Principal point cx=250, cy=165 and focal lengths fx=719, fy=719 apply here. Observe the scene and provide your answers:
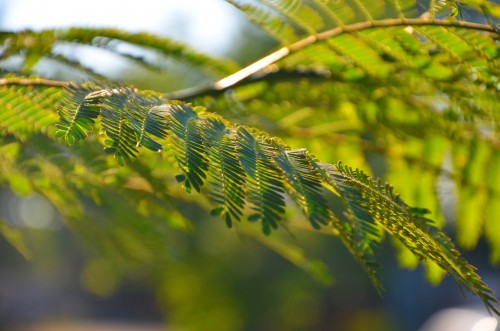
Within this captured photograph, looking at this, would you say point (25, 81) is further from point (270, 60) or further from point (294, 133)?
point (294, 133)

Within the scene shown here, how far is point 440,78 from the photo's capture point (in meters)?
1.22

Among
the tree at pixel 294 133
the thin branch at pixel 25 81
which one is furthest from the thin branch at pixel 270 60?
the thin branch at pixel 25 81

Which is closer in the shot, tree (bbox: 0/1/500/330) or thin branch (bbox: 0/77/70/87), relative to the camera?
tree (bbox: 0/1/500/330)

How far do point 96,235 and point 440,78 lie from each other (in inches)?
30.5

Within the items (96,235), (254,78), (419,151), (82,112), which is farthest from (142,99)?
(419,151)

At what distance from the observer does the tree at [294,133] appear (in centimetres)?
72

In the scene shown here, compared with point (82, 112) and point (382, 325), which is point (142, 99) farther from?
point (382, 325)

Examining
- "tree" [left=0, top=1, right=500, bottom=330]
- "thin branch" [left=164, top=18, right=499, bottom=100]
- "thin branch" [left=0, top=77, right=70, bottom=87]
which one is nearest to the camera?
"tree" [left=0, top=1, right=500, bottom=330]

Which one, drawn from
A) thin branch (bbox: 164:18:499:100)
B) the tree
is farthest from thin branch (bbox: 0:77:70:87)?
thin branch (bbox: 164:18:499:100)

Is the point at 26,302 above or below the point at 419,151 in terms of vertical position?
below

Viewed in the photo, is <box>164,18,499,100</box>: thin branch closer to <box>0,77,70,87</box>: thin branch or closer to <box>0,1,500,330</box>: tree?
<box>0,1,500,330</box>: tree

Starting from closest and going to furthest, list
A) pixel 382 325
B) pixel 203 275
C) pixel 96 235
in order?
pixel 96 235
pixel 203 275
pixel 382 325

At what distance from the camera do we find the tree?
724 mm

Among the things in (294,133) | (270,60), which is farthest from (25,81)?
(294,133)
